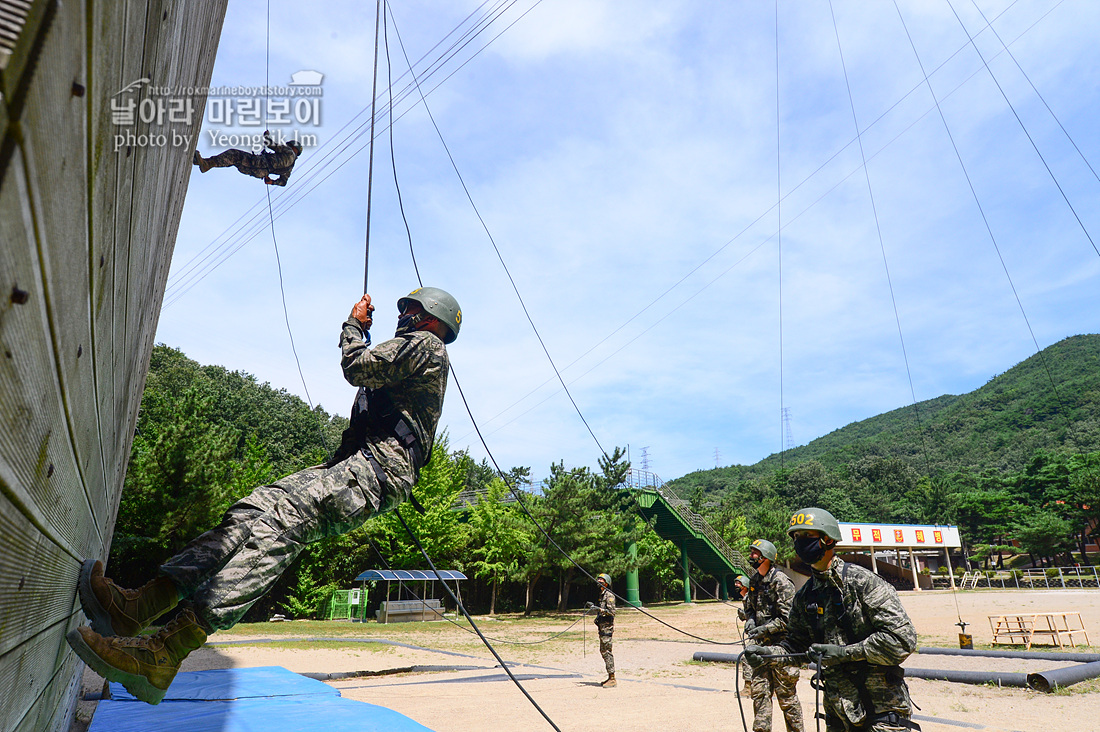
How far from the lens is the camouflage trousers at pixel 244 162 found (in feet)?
19.1

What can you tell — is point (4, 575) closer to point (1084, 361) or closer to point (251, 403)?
point (251, 403)

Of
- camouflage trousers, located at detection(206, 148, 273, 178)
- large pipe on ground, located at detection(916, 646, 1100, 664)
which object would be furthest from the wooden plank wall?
large pipe on ground, located at detection(916, 646, 1100, 664)

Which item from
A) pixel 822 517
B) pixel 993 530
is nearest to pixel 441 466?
pixel 822 517

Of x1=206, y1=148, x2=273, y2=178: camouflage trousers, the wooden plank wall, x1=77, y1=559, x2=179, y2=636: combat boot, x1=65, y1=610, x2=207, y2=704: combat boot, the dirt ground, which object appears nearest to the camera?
the wooden plank wall

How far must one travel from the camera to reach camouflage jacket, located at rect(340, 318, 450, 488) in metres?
3.49

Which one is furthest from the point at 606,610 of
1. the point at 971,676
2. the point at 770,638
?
the point at 971,676

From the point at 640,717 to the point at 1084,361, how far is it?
305 feet

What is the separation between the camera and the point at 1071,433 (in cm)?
7800

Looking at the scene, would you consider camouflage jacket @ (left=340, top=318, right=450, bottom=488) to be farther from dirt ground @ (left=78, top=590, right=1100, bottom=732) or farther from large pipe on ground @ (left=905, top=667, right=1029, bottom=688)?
large pipe on ground @ (left=905, top=667, right=1029, bottom=688)

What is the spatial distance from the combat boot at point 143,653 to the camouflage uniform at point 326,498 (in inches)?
3.6

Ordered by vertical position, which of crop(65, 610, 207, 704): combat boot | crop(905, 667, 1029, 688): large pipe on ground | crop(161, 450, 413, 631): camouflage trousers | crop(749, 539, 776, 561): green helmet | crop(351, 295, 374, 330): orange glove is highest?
crop(351, 295, 374, 330): orange glove

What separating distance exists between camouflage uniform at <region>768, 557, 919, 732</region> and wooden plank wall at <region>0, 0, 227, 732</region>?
442 cm

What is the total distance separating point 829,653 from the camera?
4.31m

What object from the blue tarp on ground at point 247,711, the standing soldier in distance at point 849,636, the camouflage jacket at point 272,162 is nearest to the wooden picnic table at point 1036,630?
the standing soldier in distance at point 849,636
